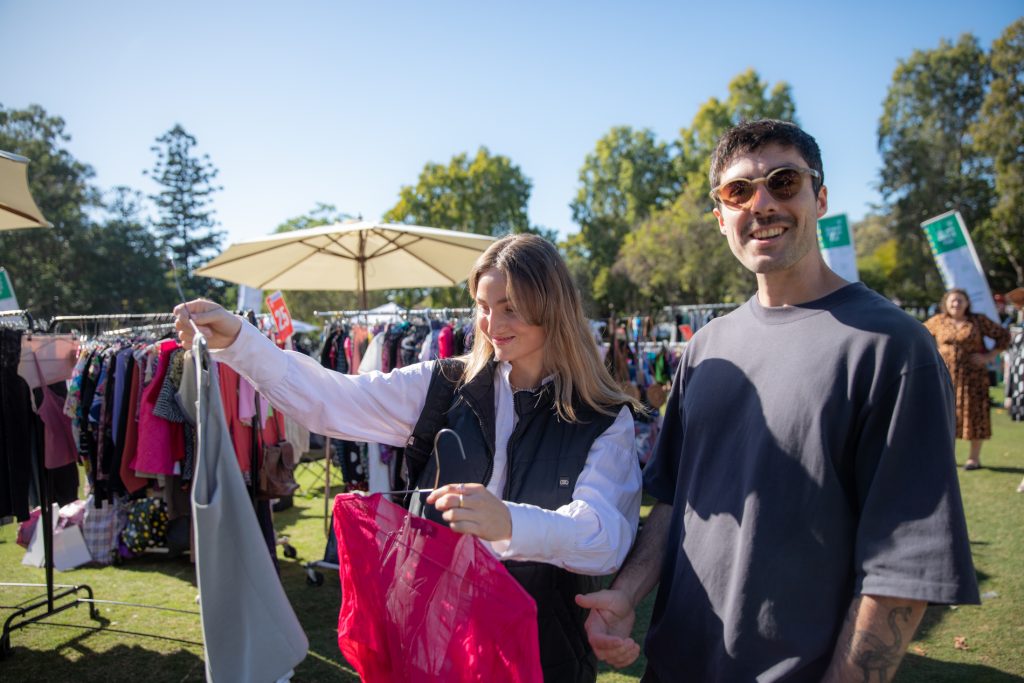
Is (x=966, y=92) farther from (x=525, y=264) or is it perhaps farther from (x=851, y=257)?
(x=525, y=264)

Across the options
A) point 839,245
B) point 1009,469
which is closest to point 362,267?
point 839,245

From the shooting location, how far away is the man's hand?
5.12 ft

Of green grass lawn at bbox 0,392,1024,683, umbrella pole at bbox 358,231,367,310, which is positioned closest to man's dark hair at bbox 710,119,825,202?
green grass lawn at bbox 0,392,1024,683

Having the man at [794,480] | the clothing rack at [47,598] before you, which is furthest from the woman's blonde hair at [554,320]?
the clothing rack at [47,598]

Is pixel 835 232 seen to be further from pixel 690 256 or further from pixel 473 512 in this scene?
pixel 690 256

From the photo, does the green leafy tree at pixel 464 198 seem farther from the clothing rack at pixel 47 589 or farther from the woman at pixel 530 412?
the woman at pixel 530 412

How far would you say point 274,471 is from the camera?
4566 millimetres

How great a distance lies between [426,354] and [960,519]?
15.4 ft

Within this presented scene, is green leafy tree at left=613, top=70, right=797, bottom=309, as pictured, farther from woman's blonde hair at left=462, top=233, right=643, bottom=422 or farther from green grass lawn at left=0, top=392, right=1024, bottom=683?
woman's blonde hair at left=462, top=233, right=643, bottom=422

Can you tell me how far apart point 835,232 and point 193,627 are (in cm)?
808

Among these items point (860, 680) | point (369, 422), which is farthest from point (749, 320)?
point (369, 422)

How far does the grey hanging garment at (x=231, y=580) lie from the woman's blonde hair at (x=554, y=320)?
74 cm

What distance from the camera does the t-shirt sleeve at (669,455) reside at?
5.97ft

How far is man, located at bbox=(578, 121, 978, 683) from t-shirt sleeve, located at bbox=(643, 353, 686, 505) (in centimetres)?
7
